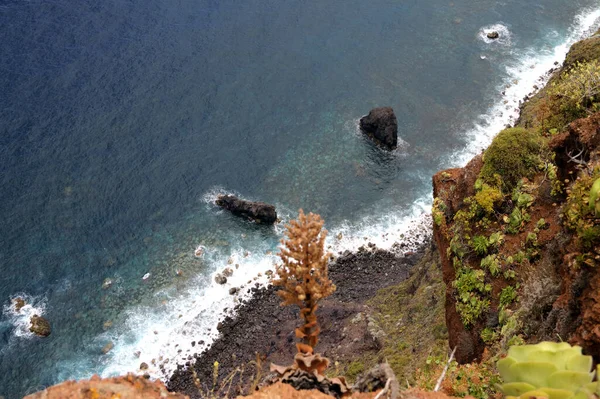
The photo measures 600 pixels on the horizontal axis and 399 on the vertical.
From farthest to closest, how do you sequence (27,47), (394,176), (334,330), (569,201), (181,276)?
(27,47) < (394,176) < (181,276) < (334,330) < (569,201)

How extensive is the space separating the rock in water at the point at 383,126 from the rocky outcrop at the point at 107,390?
54.4 meters

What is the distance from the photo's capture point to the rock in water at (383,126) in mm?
61188

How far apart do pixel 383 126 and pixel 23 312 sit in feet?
143

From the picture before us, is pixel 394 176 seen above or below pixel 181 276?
above

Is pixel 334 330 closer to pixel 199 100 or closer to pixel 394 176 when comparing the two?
pixel 394 176

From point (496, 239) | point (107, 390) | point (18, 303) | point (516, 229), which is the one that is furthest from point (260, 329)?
point (107, 390)

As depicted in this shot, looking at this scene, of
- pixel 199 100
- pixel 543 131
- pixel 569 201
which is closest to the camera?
pixel 569 201

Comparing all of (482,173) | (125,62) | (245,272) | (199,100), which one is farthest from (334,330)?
(125,62)

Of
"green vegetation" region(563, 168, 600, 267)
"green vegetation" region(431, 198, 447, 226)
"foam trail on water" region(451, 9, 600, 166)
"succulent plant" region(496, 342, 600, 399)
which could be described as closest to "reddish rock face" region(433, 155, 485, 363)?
"green vegetation" region(431, 198, 447, 226)

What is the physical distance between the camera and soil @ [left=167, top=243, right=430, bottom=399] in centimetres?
3922

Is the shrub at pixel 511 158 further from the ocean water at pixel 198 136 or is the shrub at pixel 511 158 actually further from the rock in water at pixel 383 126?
the rock in water at pixel 383 126

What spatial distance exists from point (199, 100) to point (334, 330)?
128ft

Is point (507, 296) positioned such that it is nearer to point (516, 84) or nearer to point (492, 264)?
point (492, 264)

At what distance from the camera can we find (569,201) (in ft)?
52.7
